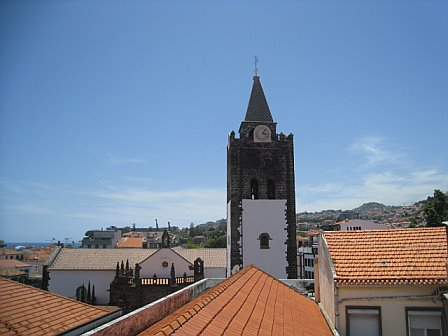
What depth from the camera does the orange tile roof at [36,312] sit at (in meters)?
7.75

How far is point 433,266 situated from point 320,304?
153 inches

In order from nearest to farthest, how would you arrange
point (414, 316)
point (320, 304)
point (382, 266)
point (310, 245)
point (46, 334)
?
point (46, 334)
point (414, 316)
point (382, 266)
point (320, 304)
point (310, 245)

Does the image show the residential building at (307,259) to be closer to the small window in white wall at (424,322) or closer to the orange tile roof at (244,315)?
the orange tile roof at (244,315)

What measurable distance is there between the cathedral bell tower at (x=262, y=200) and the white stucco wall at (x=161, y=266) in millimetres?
8109

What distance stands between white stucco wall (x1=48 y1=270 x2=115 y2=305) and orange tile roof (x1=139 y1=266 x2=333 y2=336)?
82.5 feet

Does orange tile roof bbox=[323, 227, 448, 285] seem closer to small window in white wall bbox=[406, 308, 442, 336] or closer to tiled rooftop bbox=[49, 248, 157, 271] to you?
small window in white wall bbox=[406, 308, 442, 336]

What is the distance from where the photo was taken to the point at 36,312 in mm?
8734

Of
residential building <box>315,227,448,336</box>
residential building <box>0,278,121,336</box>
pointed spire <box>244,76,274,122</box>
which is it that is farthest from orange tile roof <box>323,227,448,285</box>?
pointed spire <box>244,76,274,122</box>

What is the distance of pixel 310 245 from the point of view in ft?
214

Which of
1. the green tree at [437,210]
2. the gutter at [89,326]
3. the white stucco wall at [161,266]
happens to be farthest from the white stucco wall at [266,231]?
the green tree at [437,210]

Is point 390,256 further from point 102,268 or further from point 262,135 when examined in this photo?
point 102,268

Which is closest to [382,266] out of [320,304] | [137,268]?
[320,304]

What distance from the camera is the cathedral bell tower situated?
25453mm

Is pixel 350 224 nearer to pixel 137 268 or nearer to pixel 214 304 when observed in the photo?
pixel 137 268
